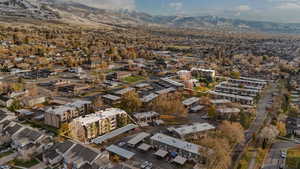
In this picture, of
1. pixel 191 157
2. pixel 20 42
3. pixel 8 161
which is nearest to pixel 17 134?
pixel 8 161

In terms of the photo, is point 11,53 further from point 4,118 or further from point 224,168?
point 224,168

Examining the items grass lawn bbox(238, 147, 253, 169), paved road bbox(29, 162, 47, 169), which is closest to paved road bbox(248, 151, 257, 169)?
grass lawn bbox(238, 147, 253, 169)

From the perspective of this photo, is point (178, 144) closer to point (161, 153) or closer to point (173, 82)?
point (161, 153)

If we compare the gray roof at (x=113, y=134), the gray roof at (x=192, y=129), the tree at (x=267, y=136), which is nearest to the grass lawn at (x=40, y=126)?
the gray roof at (x=113, y=134)

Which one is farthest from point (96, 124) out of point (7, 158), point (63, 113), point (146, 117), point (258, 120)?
point (258, 120)

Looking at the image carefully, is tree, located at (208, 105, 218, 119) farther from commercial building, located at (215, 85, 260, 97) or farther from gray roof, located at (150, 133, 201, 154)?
commercial building, located at (215, 85, 260, 97)

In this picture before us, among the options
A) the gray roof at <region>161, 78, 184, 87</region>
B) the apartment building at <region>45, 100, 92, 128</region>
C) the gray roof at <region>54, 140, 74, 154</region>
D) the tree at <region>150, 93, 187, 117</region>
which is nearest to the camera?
the gray roof at <region>54, 140, 74, 154</region>
